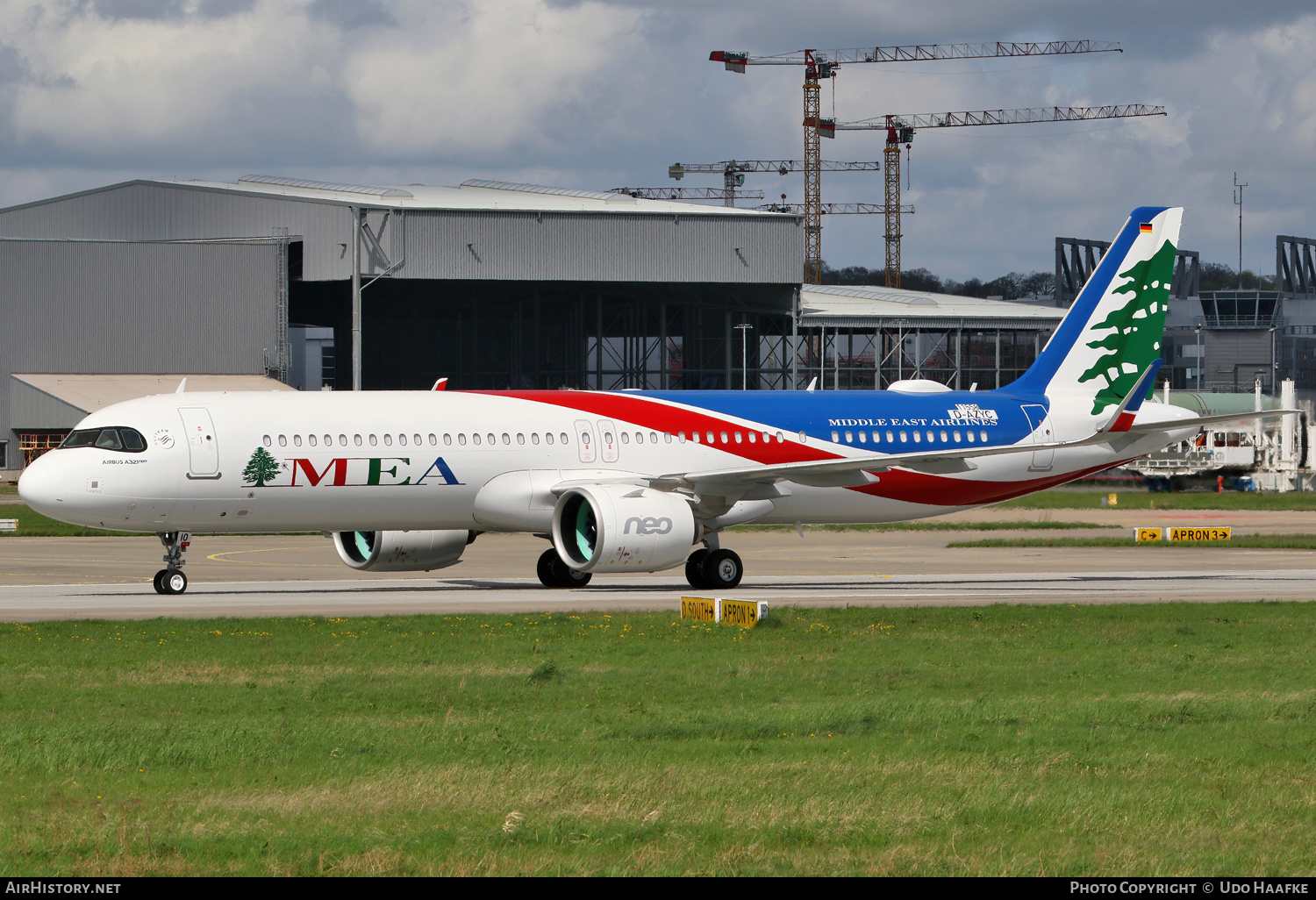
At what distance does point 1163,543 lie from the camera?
5447 centimetres

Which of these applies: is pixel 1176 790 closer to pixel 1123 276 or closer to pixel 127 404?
pixel 127 404

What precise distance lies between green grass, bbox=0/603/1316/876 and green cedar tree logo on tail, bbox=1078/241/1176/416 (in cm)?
1730

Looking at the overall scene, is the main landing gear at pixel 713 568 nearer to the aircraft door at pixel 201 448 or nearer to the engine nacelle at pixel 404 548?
the engine nacelle at pixel 404 548

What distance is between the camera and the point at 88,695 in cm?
1867

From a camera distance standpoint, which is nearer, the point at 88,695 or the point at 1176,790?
the point at 1176,790

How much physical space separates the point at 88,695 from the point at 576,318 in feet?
337

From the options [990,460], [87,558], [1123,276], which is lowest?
[87,558]

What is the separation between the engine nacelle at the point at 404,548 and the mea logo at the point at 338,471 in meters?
3.35

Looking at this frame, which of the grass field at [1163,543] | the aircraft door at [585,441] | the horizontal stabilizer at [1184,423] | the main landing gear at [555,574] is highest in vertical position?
the horizontal stabilizer at [1184,423]

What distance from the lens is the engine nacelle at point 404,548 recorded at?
37.0 m

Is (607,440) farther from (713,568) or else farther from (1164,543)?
(1164,543)

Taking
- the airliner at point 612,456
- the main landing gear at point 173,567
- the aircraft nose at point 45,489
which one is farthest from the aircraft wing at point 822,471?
the aircraft nose at point 45,489

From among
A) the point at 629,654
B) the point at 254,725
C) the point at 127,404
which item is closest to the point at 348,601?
the point at 127,404

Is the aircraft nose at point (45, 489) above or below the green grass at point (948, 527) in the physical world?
above
